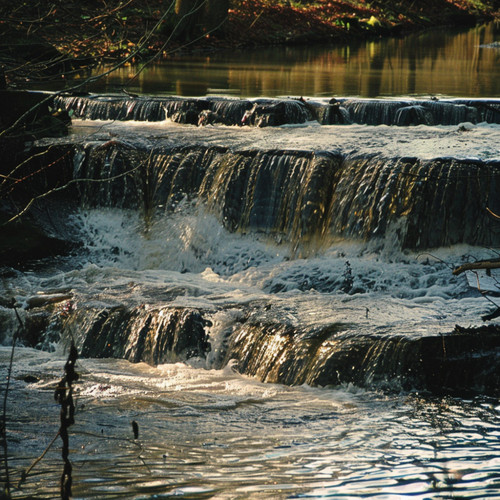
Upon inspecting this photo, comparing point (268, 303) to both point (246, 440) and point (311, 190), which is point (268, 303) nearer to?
point (311, 190)

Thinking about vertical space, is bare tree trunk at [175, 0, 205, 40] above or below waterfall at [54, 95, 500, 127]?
above

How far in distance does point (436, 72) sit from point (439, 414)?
1534 centimetres

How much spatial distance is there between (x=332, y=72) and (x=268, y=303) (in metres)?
13.1

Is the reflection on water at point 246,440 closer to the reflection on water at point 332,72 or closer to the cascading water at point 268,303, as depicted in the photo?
the cascading water at point 268,303

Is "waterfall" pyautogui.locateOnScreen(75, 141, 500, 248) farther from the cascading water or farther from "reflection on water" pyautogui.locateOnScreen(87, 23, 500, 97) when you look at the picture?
"reflection on water" pyautogui.locateOnScreen(87, 23, 500, 97)

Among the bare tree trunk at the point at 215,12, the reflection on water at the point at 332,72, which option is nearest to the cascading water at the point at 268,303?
the reflection on water at the point at 332,72

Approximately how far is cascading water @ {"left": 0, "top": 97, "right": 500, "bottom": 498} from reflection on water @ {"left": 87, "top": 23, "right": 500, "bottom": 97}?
2.82 meters

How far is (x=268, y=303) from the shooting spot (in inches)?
331

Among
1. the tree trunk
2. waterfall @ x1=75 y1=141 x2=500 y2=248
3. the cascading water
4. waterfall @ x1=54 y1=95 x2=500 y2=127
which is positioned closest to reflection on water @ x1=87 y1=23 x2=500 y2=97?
the tree trunk

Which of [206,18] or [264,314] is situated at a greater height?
[206,18]

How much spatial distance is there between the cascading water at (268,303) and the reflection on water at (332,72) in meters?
2.82

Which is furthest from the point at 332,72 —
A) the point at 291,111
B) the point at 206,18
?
the point at 206,18

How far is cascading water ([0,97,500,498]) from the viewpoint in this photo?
4973 millimetres

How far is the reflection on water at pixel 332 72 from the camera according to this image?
1691 cm
